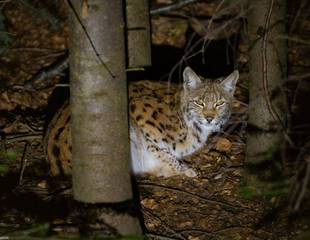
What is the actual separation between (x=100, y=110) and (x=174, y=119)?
244cm

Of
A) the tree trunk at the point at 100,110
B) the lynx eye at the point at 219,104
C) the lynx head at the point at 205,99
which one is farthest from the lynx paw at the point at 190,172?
the tree trunk at the point at 100,110

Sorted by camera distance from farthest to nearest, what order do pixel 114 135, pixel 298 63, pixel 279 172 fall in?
1. pixel 298 63
2. pixel 279 172
3. pixel 114 135

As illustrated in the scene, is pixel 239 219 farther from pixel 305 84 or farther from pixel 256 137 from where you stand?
pixel 305 84

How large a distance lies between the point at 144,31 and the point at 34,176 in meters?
1.97

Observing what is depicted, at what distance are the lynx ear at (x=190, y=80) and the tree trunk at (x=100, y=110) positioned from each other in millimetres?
2141

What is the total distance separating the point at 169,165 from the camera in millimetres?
6164

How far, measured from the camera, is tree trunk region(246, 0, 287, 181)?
5004 mm

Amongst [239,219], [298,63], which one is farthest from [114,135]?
[298,63]

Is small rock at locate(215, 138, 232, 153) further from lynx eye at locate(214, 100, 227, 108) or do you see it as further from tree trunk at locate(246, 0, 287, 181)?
tree trunk at locate(246, 0, 287, 181)

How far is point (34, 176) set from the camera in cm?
592

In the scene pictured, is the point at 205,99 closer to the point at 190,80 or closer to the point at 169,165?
the point at 190,80

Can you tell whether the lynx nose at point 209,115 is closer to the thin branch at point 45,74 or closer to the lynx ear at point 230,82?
the lynx ear at point 230,82

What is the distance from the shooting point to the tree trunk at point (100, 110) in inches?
154

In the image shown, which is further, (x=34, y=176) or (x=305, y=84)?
(x=305, y=84)
